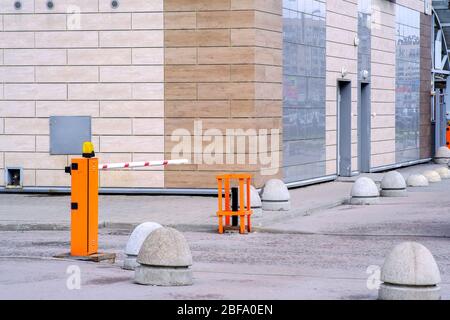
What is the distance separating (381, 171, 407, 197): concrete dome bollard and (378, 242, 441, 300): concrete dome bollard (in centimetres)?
1561

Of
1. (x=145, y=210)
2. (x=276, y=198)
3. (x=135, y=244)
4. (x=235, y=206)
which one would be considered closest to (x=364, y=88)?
(x=276, y=198)

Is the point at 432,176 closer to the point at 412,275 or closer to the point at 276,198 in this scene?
the point at 276,198

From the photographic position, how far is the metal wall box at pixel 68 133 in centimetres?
2473

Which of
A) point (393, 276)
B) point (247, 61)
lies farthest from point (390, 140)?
point (393, 276)

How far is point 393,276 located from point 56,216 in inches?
427

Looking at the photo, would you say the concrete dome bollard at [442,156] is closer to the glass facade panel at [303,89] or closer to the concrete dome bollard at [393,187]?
the glass facade panel at [303,89]

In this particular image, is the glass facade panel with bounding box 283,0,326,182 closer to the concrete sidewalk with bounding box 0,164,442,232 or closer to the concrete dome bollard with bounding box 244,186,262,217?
the concrete sidewalk with bounding box 0,164,442,232

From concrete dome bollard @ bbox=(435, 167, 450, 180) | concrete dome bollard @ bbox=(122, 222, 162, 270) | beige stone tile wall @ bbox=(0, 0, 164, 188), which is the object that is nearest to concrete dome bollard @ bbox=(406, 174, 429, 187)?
concrete dome bollard @ bbox=(435, 167, 450, 180)

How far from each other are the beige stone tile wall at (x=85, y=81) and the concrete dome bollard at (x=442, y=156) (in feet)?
63.2

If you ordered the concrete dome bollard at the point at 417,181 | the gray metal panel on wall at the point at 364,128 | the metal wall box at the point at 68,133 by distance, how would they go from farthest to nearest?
the gray metal panel on wall at the point at 364,128
the concrete dome bollard at the point at 417,181
the metal wall box at the point at 68,133

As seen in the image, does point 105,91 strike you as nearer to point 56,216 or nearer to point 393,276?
point 56,216

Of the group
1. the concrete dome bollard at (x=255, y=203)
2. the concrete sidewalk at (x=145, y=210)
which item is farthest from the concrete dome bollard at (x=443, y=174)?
the concrete dome bollard at (x=255, y=203)

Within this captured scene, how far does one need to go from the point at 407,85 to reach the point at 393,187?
46.3 feet

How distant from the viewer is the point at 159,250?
11609mm
